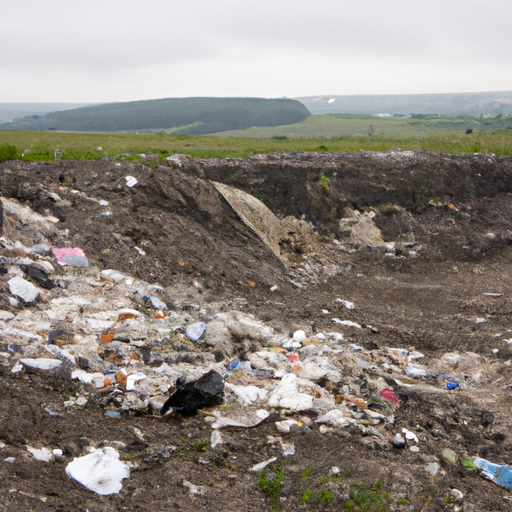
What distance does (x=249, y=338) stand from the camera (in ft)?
19.0

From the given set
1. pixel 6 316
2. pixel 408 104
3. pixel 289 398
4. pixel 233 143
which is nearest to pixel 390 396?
pixel 289 398

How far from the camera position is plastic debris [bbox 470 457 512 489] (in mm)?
3646

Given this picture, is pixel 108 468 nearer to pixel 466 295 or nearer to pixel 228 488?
pixel 228 488

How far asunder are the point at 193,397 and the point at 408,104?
54807mm

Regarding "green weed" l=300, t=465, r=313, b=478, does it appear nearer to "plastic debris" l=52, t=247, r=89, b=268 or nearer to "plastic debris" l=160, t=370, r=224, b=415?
"plastic debris" l=160, t=370, r=224, b=415

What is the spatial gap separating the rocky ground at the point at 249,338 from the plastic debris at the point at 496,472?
0.21 ft

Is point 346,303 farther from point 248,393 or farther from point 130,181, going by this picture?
point 130,181

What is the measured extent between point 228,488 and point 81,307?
123 inches

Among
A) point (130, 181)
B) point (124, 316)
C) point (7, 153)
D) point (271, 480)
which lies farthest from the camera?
point (7, 153)

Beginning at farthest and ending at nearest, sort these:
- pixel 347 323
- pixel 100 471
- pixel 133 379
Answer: pixel 347 323 → pixel 133 379 → pixel 100 471

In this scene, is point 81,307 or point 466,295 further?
point 466,295

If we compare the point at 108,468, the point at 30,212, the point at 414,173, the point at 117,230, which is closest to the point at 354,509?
the point at 108,468

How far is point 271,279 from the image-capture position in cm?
819

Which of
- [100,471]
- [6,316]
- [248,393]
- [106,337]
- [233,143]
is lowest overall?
[248,393]
